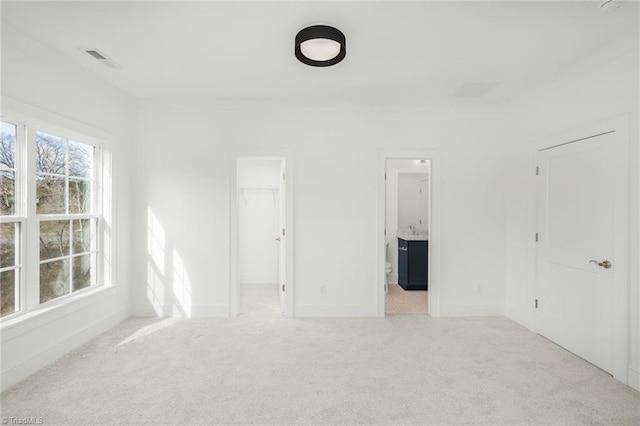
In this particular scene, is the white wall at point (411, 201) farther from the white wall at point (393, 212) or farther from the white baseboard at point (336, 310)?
the white baseboard at point (336, 310)

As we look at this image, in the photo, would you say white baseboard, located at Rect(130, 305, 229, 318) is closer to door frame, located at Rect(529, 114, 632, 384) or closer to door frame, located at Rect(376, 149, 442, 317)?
door frame, located at Rect(376, 149, 442, 317)

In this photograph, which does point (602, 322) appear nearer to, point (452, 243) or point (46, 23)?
point (452, 243)

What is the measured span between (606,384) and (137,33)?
4534 millimetres

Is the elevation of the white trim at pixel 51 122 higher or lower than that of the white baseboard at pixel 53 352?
higher

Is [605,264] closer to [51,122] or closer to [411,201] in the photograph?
[411,201]

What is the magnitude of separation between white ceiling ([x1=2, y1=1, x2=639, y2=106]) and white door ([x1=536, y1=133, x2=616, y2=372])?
901 mm

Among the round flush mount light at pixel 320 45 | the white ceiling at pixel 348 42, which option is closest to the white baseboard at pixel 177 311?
the white ceiling at pixel 348 42

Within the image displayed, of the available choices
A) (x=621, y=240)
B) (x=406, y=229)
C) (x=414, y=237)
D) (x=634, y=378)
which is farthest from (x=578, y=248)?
(x=406, y=229)

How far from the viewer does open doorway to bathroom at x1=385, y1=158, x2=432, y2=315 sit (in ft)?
17.2

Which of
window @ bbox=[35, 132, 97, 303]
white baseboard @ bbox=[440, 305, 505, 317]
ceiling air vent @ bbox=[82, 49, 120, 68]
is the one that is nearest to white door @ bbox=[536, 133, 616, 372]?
white baseboard @ bbox=[440, 305, 505, 317]

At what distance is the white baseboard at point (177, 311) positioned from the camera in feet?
13.0

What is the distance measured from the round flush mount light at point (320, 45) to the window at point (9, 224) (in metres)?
2.39

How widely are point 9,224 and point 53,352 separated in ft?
3.79

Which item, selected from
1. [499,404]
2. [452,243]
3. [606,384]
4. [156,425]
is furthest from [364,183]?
[156,425]
